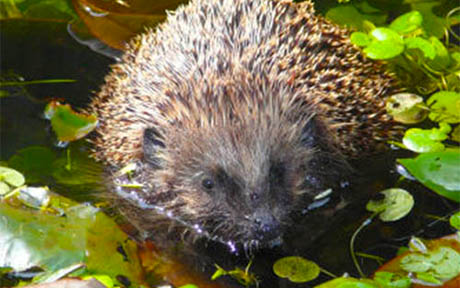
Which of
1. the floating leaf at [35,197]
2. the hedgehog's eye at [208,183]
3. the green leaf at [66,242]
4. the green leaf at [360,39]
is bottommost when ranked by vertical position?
the floating leaf at [35,197]

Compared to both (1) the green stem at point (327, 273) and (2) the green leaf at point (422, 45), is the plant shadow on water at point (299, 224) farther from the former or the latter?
(2) the green leaf at point (422, 45)

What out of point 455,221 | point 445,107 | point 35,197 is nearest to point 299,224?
point 455,221

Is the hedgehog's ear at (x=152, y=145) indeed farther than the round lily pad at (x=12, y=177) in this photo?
No

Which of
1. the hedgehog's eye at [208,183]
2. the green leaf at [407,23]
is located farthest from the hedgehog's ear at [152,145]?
the green leaf at [407,23]

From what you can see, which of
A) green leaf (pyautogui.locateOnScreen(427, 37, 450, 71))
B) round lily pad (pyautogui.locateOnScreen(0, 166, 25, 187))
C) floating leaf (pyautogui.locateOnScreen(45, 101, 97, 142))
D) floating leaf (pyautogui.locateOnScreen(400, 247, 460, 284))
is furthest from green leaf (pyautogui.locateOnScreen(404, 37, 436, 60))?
round lily pad (pyautogui.locateOnScreen(0, 166, 25, 187))

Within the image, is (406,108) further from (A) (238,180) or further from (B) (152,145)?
(B) (152,145)
